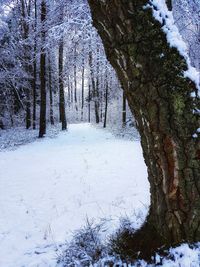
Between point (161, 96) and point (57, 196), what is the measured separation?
4.87m

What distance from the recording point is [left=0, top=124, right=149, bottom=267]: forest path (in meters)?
4.57

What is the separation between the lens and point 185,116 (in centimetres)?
254

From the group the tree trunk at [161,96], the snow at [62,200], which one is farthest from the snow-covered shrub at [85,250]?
the tree trunk at [161,96]

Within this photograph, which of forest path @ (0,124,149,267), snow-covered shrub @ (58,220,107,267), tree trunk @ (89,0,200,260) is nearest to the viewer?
tree trunk @ (89,0,200,260)

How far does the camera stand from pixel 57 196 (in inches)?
274

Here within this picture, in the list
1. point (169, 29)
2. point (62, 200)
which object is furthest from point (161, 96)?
point (62, 200)

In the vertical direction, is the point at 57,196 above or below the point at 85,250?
below

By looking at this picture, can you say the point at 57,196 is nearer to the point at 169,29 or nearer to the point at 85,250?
the point at 85,250

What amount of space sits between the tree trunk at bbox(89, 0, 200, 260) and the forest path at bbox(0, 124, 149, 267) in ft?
3.92

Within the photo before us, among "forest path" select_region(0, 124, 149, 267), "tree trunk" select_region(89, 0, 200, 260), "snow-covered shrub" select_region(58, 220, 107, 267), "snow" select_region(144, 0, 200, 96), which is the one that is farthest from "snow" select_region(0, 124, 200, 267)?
"snow" select_region(144, 0, 200, 96)

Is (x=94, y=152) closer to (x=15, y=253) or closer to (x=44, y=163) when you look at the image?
(x=44, y=163)

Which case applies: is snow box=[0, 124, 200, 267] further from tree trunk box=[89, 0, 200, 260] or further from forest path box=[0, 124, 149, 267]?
tree trunk box=[89, 0, 200, 260]

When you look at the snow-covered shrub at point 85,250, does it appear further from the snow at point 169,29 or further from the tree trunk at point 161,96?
the snow at point 169,29

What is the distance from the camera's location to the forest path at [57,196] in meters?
4.57
